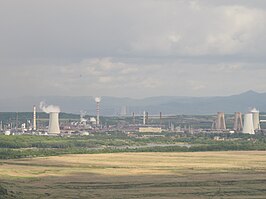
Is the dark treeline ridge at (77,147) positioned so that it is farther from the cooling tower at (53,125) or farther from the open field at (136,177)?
the cooling tower at (53,125)

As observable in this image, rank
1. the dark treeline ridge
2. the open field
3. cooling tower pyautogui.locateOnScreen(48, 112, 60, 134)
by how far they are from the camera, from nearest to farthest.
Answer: the open field < the dark treeline ridge < cooling tower pyautogui.locateOnScreen(48, 112, 60, 134)

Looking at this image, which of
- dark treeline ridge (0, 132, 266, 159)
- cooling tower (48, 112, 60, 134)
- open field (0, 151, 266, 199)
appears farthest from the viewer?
cooling tower (48, 112, 60, 134)

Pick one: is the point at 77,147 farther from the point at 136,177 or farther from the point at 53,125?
the point at 136,177

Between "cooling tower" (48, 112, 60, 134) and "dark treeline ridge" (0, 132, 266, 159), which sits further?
"cooling tower" (48, 112, 60, 134)

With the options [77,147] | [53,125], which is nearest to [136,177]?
[77,147]

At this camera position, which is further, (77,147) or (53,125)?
(53,125)

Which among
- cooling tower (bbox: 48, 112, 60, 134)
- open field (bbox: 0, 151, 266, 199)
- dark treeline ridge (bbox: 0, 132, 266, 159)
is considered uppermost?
cooling tower (bbox: 48, 112, 60, 134)

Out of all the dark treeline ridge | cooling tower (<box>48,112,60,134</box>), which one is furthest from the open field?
→ cooling tower (<box>48,112,60,134</box>)

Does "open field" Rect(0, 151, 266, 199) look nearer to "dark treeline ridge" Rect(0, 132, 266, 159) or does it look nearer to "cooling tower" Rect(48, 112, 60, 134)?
"dark treeline ridge" Rect(0, 132, 266, 159)
